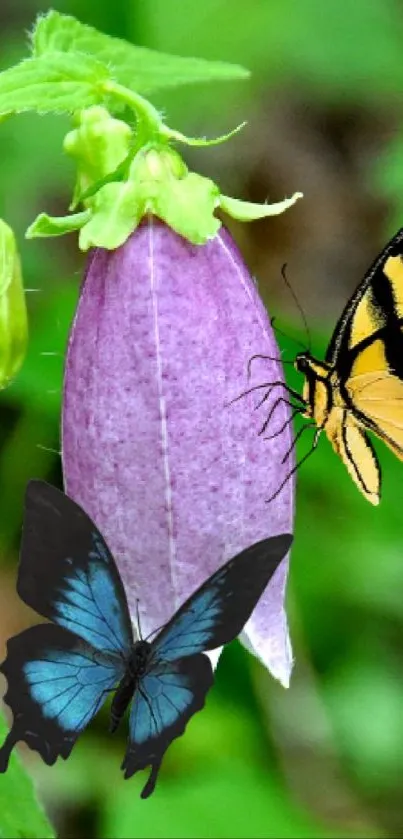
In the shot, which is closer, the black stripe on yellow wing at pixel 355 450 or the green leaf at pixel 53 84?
the black stripe on yellow wing at pixel 355 450

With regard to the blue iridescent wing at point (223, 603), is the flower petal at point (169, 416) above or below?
above

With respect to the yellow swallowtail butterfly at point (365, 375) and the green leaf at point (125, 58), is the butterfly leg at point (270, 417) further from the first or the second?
the green leaf at point (125, 58)

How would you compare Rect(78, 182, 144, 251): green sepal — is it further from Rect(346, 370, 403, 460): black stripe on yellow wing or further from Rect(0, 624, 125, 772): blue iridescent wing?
Rect(0, 624, 125, 772): blue iridescent wing

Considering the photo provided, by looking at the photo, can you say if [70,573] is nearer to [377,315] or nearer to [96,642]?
[96,642]

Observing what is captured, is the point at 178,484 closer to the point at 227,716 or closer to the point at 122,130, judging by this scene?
the point at 122,130

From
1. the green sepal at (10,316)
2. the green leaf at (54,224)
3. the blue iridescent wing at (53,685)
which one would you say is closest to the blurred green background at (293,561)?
the green sepal at (10,316)

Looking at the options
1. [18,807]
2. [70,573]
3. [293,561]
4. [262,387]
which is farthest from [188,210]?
[293,561]

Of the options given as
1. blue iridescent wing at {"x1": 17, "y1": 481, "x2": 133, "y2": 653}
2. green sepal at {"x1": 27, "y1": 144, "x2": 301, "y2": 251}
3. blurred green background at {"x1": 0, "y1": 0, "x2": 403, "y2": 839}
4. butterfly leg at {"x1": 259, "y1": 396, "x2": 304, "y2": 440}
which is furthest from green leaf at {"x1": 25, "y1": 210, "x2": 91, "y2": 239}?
blurred green background at {"x1": 0, "y1": 0, "x2": 403, "y2": 839}

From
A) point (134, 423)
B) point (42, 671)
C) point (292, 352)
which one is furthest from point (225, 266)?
point (292, 352)
